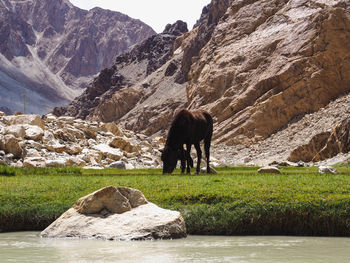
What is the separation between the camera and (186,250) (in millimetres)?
10391

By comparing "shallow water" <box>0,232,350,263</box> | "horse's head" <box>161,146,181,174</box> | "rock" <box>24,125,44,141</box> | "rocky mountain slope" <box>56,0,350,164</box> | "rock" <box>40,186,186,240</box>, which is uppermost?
"rocky mountain slope" <box>56,0,350,164</box>

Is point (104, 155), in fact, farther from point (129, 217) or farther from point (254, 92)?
point (254, 92)

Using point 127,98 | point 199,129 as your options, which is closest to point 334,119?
point 199,129

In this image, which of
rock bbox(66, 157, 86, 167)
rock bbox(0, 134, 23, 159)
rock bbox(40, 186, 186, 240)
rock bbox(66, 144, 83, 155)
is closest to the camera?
rock bbox(40, 186, 186, 240)

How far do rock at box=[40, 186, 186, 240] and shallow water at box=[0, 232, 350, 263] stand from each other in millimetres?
408

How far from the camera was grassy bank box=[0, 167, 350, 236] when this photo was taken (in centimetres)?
1269

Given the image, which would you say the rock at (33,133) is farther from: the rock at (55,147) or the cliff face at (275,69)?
the cliff face at (275,69)

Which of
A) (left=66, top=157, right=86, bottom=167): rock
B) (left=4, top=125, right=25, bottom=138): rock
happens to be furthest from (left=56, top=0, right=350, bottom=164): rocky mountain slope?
(left=4, top=125, right=25, bottom=138): rock

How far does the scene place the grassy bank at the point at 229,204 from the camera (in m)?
12.7

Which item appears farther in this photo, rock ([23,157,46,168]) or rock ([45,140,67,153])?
rock ([45,140,67,153])

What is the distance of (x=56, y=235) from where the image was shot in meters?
12.4

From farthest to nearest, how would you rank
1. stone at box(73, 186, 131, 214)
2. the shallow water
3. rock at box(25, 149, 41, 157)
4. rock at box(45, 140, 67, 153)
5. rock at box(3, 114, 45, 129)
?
rock at box(3, 114, 45, 129) → rock at box(45, 140, 67, 153) → rock at box(25, 149, 41, 157) → stone at box(73, 186, 131, 214) → the shallow water

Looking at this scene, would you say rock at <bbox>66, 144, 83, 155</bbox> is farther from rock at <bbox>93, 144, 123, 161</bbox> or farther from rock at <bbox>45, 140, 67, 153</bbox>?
rock at <bbox>93, 144, 123, 161</bbox>

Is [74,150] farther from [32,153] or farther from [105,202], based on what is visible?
[105,202]
